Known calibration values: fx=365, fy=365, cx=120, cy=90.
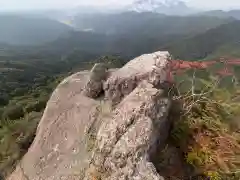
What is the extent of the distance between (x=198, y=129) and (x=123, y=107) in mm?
1718

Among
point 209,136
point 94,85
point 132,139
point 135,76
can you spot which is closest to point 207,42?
point 94,85

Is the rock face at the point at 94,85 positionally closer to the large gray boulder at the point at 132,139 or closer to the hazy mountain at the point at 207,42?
the large gray boulder at the point at 132,139

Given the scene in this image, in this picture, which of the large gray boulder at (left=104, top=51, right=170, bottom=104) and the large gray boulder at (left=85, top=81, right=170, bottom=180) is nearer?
the large gray boulder at (left=85, top=81, right=170, bottom=180)

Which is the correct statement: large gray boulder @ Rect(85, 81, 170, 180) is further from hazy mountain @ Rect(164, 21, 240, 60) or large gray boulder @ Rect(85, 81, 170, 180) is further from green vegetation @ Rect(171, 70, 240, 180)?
hazy mountain @ Rect(164, 21, 240, 60)

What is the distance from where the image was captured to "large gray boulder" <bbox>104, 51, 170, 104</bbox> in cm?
759

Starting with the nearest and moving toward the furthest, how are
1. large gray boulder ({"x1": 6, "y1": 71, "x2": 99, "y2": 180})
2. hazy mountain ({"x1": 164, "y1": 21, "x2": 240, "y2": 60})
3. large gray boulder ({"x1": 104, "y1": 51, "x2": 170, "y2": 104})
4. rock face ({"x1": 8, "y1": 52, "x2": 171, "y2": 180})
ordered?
rock face ({"x1": 8, "y1": 52, "x2": 171, "y2": 180}) → large gray boulder ({"x1": 6, "y1": 71, "x2": 99, "y2": 180}) → large gray boulder ({"x1": 104, "y1": 51, "x2": 170, "y2": 104}) → hazy mountain ({"x1": 164, "y1": 21, "x2": 240, "y2": 60})

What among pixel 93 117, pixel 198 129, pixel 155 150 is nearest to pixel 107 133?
pixel 155 150

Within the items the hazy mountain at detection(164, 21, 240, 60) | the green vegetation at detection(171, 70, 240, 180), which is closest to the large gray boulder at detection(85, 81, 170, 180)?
the green vegetation at detection(171, 70, 240, 180)

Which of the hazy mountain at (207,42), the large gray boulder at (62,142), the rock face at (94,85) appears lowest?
the hazy mountain at (207,42)

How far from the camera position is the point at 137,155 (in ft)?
18.1

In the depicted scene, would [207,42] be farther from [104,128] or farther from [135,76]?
[104,128]

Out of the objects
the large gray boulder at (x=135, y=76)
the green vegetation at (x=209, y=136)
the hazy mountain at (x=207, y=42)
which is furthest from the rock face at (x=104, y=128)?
the hazy mountain at (x=207, y=42)

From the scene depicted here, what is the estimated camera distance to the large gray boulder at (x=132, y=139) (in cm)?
546

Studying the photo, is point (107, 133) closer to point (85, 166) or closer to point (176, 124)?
point (85, 166)
